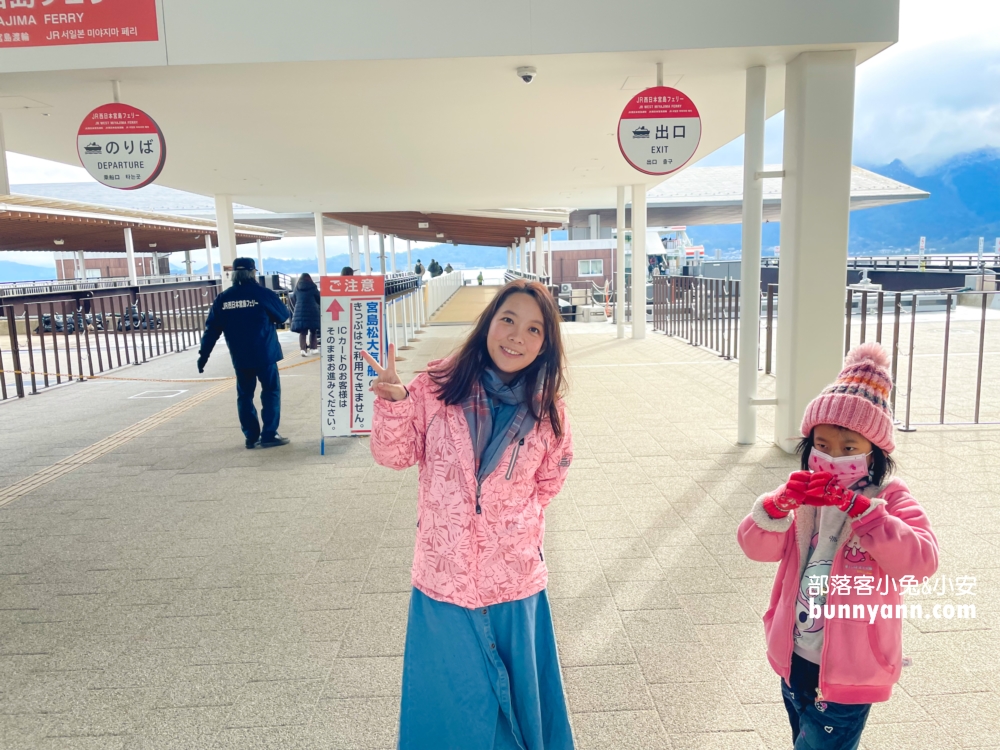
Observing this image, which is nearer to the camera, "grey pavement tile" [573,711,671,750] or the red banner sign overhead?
"grey pavement tile" [573,711,671,750]

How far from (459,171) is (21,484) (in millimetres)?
9197

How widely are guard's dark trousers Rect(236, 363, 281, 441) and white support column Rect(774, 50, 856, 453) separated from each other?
14.4 feet

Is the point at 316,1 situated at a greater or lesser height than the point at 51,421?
greater

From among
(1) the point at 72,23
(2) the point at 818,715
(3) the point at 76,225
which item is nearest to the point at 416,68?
(1) the point at 72,23

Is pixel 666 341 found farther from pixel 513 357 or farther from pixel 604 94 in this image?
pixel 513 357

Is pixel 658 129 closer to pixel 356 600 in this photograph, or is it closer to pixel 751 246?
pixel 751 246

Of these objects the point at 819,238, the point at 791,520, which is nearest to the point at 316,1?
the point at 819,238

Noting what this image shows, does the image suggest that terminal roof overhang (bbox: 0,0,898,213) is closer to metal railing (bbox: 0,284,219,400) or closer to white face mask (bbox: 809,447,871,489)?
metal railing (bbox: 0,284,219,400)

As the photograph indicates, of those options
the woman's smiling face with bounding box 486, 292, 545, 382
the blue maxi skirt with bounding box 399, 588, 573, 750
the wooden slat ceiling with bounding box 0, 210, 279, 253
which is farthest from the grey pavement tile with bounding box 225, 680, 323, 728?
the wooden slat ceiling with bounding box 0, 210, 279, 253

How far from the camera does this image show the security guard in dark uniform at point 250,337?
6.49 meters

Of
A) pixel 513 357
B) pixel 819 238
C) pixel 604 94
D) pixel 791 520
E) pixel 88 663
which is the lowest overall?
pixel 88 663

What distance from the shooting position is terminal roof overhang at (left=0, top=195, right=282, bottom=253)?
55.8 feet

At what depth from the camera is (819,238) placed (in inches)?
220

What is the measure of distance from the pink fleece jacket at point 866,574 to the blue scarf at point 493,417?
0.65m
